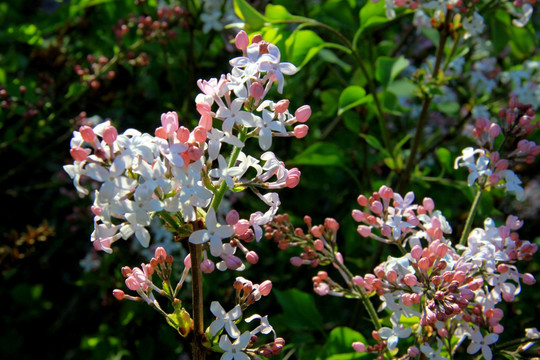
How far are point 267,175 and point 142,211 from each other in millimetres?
246

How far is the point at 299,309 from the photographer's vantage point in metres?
1.85

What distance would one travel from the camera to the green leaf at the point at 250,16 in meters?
1.53

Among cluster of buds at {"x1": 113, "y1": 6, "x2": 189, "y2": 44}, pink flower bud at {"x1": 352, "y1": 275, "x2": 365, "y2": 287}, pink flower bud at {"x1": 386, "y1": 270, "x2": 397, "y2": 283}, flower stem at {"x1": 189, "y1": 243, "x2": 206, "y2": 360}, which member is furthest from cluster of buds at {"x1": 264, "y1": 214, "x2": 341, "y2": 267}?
cluster of buds at {"x1": 113, "y1": 6, "x2": 189, "y2": 44}

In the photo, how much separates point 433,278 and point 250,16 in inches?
32.6

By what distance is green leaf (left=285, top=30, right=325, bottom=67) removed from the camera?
1550 millimetres

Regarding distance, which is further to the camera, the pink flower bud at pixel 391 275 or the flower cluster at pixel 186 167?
the pink flower bud at pixel 391 275

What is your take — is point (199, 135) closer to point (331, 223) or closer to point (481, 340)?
point (331, 223)

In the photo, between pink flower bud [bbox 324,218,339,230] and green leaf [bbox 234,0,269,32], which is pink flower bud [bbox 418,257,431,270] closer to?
pink flower bud [bbox 324,218,339,230]

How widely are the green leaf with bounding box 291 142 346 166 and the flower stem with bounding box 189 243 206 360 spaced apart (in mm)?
960

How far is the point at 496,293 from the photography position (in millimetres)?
1261

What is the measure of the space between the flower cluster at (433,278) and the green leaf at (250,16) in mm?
547

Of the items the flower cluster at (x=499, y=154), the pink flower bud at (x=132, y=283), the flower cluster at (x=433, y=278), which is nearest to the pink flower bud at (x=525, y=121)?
the flower cluster at (x=499, y=154)

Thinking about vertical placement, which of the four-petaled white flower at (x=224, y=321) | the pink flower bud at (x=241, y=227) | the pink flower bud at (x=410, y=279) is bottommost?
the four-petaled white flower at (x=224, y=321)

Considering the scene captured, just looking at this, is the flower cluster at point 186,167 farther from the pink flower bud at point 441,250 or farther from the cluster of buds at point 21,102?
the cluster of buds at point 21,102
